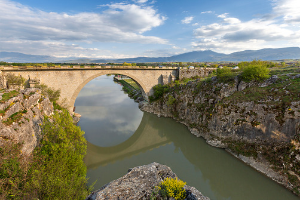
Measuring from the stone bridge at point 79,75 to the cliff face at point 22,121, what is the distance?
36.3 ft

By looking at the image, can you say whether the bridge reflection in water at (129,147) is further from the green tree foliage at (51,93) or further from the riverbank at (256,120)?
the green tree foliage at (51,93)

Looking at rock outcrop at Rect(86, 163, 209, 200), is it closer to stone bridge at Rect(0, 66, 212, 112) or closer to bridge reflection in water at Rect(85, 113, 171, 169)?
bridge reflection in water at Rect(85, 113, 171, 169)

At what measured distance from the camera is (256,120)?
15.9m

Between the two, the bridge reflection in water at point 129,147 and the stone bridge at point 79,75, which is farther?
the stone bridge at point 79,75

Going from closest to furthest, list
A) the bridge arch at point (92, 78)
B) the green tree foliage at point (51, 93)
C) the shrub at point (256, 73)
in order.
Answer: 1. the shrub at point (256, 73)
2. the green tree foliage at point (51, 93)
3. the bridge arch at point (92, 78)

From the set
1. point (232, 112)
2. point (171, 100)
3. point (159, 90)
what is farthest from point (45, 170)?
point (159, 90)

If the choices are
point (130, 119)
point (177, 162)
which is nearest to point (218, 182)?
point (177, 162)

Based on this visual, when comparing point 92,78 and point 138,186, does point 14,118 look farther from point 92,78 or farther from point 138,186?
point 92,78

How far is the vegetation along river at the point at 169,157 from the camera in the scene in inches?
521

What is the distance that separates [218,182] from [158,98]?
20721 millimetres

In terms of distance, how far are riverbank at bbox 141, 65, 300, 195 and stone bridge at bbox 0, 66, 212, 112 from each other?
Answer: 11.1m

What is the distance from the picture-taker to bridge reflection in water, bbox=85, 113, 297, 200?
42.9 feet

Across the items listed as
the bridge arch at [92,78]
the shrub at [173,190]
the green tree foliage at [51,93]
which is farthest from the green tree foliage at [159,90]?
the shrub at [173,190]

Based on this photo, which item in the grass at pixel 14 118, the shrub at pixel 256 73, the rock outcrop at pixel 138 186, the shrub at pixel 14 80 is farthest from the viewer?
the shrub at pixel 14 80
